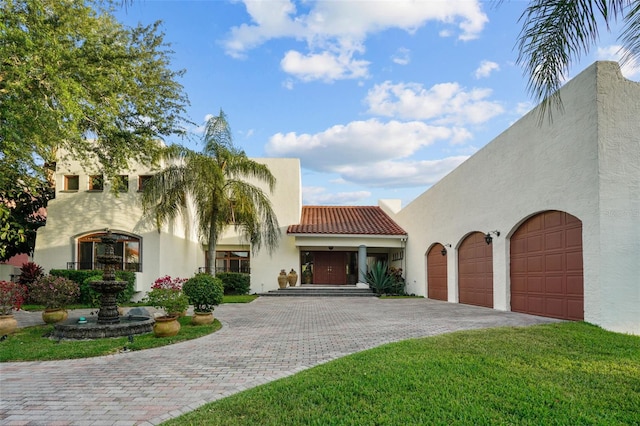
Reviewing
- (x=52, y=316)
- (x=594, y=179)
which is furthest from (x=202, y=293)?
(x=594, y=179)

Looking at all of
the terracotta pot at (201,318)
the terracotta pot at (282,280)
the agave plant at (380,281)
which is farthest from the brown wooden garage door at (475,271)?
the terracotta pot at (282,280)

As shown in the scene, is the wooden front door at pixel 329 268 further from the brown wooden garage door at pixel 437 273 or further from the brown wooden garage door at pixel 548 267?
the brown wooden garage door at pixel 548 267

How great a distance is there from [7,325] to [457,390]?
32.3 feet

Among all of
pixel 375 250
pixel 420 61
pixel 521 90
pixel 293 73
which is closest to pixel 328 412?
pixel 521 90

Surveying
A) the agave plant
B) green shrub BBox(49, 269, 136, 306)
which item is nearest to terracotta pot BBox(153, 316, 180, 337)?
green shrub BBox(49, 269, 136, 306)

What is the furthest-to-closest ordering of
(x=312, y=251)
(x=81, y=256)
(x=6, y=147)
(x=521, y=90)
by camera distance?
(x=312, y=251) < (x=81, y=256) < (x=6, y=147) < (x=521, y=90)

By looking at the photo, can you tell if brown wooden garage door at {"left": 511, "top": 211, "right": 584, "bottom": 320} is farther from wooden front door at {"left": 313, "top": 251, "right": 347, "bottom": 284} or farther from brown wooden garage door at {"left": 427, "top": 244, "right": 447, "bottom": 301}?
wooden front door at {"left": 313, "top": 251, "right": 347, "bottom": 284}

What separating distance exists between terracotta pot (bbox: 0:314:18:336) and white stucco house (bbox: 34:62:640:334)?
7.27 m

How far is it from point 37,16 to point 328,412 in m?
10.9

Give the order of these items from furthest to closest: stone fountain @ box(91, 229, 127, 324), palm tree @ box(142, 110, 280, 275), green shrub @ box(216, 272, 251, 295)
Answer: green shrub @ box(216, 272, 251, 295) < palm tree @ box(142, 110, 280, 275) < stone fountain @ box(91, 229, 127, 324)

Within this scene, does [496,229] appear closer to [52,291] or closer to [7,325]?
[52,291]

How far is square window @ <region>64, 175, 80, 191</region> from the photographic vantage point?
18.7 meters

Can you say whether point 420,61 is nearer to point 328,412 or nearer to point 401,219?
point 328,412

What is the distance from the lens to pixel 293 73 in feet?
41.5
